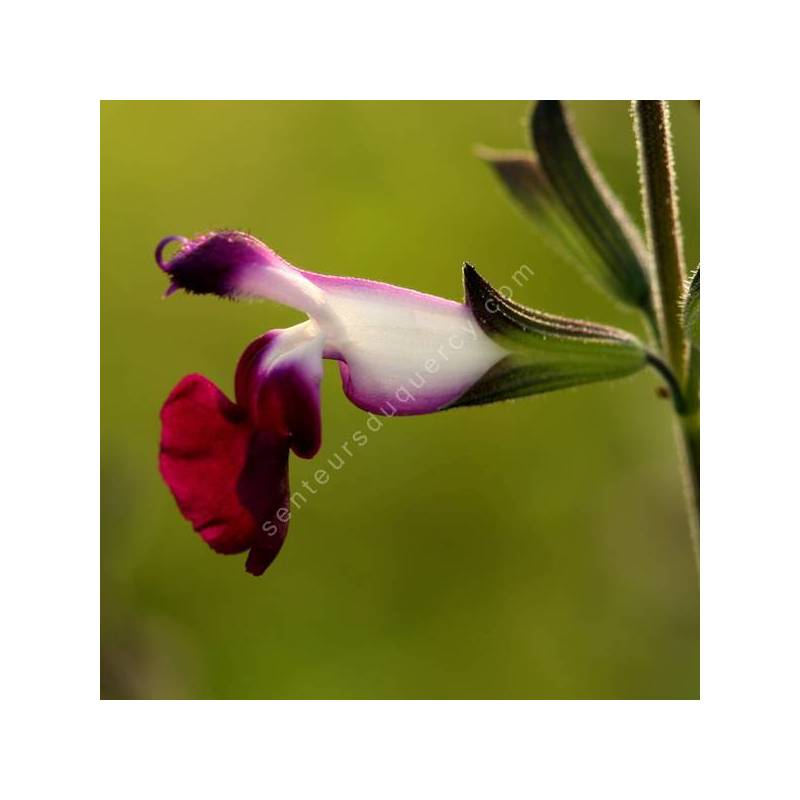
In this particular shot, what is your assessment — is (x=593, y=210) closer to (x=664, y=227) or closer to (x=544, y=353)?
(x=664, y=227)

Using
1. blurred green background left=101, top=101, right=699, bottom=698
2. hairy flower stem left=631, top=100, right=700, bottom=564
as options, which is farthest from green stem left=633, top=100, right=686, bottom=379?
blurred green background left=101, top=101, right=699, bottom=698

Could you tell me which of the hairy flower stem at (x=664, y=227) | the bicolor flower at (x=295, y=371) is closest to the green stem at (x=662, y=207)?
the hairy flower stem at (x=664, y=227)

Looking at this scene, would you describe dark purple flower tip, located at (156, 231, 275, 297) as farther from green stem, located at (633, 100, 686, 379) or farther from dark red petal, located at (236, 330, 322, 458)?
green stem, located at (633, 100, 686, 379)

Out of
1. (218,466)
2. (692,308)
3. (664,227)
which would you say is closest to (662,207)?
(664,227)
